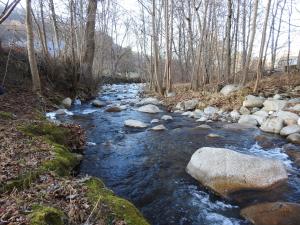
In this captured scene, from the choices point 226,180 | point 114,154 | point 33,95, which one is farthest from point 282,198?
point 33,95

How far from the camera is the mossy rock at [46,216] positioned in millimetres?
2773

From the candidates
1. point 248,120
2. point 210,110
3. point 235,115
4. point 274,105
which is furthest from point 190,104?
point 274,105

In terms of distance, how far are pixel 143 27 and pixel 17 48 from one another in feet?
48.1

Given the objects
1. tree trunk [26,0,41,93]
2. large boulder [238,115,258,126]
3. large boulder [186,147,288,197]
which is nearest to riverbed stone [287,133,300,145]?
large boulder [238,115,258,126]

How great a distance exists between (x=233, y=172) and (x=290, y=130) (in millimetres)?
4865

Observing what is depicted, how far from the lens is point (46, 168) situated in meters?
4.57

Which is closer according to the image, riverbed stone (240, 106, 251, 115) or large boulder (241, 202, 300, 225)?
large boulder (241, 202, 300, 225)

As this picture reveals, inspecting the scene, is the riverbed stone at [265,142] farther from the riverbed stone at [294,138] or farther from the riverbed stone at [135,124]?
the riverbed stone at [135,124]

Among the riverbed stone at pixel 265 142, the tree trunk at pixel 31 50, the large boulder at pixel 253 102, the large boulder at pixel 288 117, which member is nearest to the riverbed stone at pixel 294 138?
the riverbed stone at pixel 265 142

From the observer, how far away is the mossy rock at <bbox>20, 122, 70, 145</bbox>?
260 inches

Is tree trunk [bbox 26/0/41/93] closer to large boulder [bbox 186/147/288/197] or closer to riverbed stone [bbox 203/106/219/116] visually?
riverbed stone [bbox 203/106/219/116]

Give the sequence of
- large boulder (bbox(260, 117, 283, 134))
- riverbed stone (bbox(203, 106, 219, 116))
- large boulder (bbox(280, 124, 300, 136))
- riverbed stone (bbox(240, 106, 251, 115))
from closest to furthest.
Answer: large boulder (bbox(280, 124, 300, 136))
large boulder (bbox(260, 117, 283, 134))
riverbed stone (bbox(240, 106, 251, 115))
riverbed stone (bbox(203, 106, 219, 116))

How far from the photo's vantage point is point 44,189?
3701 mm

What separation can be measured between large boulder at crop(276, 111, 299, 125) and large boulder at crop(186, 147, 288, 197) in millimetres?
4920
